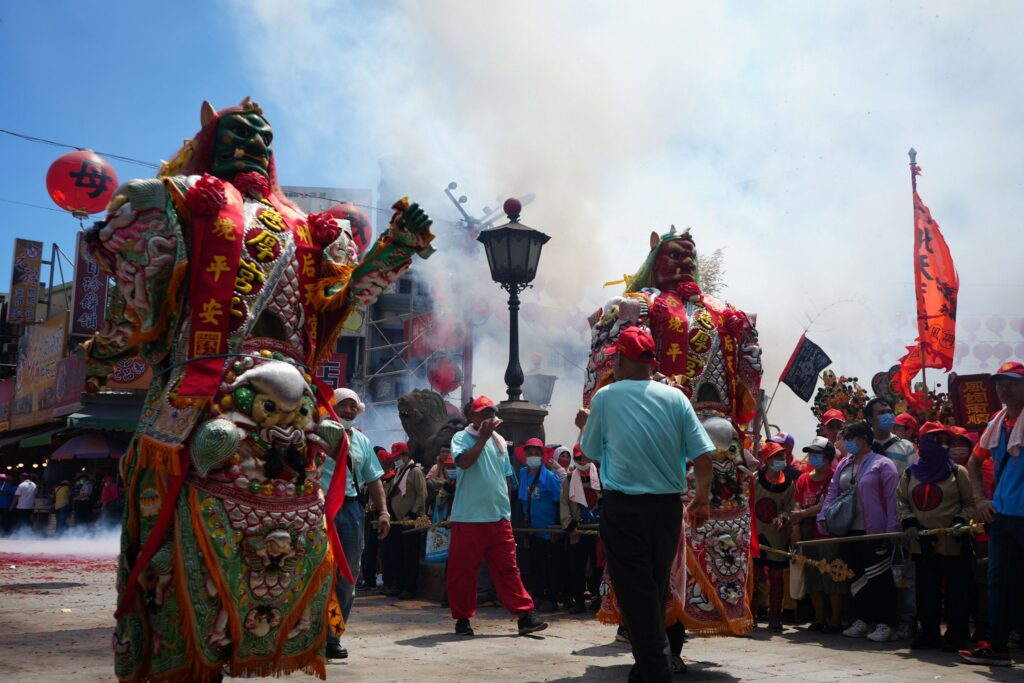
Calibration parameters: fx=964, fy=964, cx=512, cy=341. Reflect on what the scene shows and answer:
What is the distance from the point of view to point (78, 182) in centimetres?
1650

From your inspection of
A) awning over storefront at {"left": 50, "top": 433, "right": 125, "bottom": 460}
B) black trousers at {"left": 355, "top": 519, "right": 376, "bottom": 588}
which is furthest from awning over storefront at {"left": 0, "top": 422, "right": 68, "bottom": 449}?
black trousers at {"left": 355, "top": 519, "right": 376, "bottom": 588}

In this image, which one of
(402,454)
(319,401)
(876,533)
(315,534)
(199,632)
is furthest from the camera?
(402,454)

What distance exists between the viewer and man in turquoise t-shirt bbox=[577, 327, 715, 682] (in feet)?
14.0

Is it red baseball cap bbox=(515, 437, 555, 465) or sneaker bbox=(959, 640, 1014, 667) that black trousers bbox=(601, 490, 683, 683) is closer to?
sneaker bbox=(959, 640, 1014, 667)

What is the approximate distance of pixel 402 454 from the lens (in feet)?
41.7

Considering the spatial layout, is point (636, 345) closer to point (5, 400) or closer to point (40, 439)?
point (40, 439)

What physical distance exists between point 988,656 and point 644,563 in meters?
3.22

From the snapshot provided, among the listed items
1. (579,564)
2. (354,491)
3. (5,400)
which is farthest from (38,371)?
(354,491)

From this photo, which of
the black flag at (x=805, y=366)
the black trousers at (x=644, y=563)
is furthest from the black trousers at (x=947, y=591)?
the black flag at (x=805, y=366)

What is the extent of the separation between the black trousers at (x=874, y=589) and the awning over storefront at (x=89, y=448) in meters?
23.3

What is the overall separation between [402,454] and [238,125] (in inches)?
341

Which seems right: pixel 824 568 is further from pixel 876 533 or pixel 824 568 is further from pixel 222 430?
pixel 222 430

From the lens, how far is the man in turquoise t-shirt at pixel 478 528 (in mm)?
7547

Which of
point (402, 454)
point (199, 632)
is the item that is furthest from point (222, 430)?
point (402, 454)
